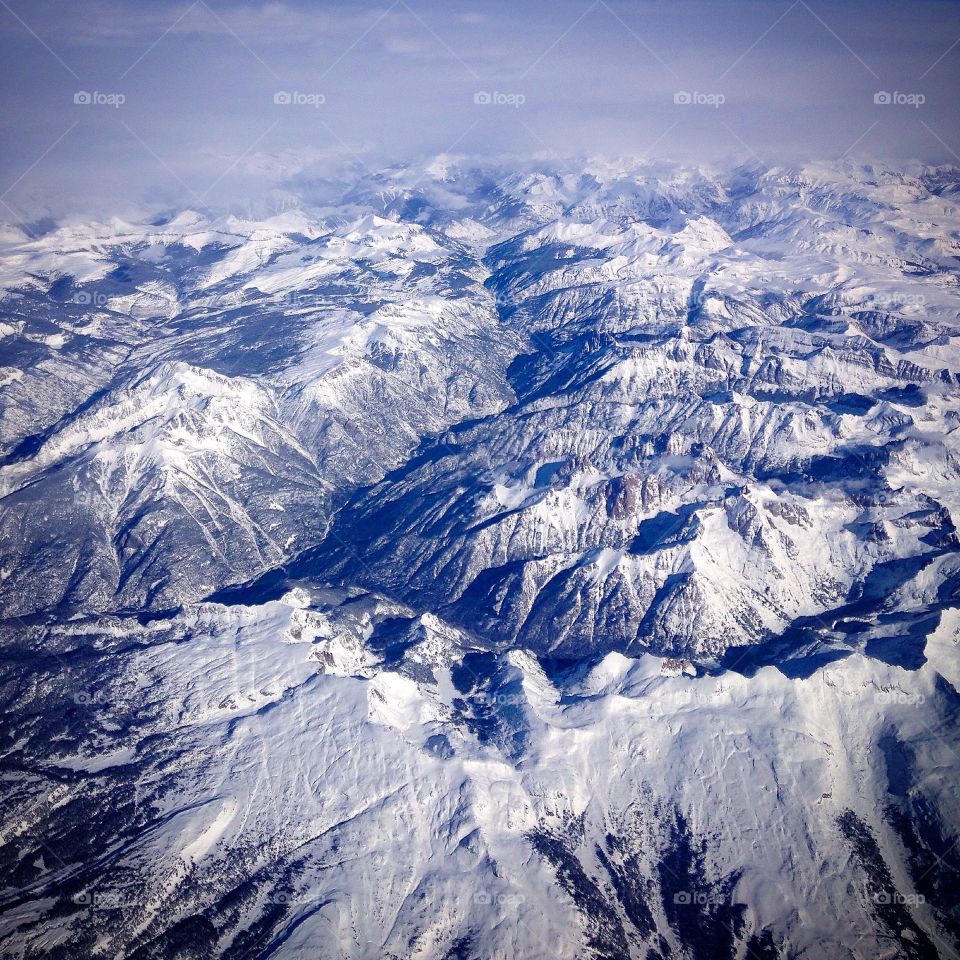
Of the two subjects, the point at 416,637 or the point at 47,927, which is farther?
the point at 416,637

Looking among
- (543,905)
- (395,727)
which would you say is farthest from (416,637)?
(543,905)

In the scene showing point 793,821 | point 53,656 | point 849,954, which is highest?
point 53,656

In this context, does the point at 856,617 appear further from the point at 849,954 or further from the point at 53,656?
the point at 53,656

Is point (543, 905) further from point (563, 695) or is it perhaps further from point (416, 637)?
point (416, 637)

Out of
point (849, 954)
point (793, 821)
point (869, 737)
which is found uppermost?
point (869, 737)

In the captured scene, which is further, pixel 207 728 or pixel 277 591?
pixel 277 591

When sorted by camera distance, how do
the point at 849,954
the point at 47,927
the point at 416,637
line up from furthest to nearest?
the point at 416,637 → the point at 849,954 → the point at 47,927

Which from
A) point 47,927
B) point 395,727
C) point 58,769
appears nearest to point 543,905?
point 395,727

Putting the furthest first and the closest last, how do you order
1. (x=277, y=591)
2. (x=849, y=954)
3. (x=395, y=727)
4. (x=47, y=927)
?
(x=277, y=591), (x=395, y=727), (x=849, y=954), (x=47, y=927)

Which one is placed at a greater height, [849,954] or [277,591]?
[277,591]

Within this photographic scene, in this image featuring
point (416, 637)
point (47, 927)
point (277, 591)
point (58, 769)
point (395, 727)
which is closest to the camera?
point (47, 927)
